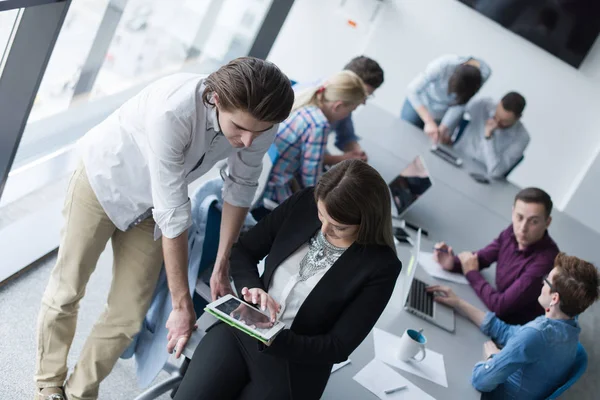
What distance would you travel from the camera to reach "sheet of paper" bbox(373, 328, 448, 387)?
222 centimetres

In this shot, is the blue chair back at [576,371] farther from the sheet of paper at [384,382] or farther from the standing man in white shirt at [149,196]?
the standing man in white shirt at [149,196]

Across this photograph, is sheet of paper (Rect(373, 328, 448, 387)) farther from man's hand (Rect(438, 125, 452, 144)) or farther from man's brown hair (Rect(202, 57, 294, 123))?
man's hand (Rect(438, 125, 452, 144))

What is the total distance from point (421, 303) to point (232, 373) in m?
1.14

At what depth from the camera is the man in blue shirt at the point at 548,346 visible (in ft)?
7.56

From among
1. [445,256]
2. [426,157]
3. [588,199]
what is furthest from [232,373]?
[588,199]

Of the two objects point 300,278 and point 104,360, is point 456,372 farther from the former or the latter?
point 104,360

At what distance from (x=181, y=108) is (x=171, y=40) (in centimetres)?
403

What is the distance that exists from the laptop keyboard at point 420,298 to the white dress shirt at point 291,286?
31.5 inches

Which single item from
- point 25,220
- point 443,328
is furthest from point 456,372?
point 25,220

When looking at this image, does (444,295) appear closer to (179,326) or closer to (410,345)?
(410,345)

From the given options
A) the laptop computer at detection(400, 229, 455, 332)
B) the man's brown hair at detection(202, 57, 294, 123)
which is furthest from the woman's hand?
the laptop computer at detection(400, 229, 455, 332)

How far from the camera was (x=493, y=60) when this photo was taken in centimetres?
632

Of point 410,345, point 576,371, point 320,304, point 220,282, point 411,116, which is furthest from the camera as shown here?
point 411,116

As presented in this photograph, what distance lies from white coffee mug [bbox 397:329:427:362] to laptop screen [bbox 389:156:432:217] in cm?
121
